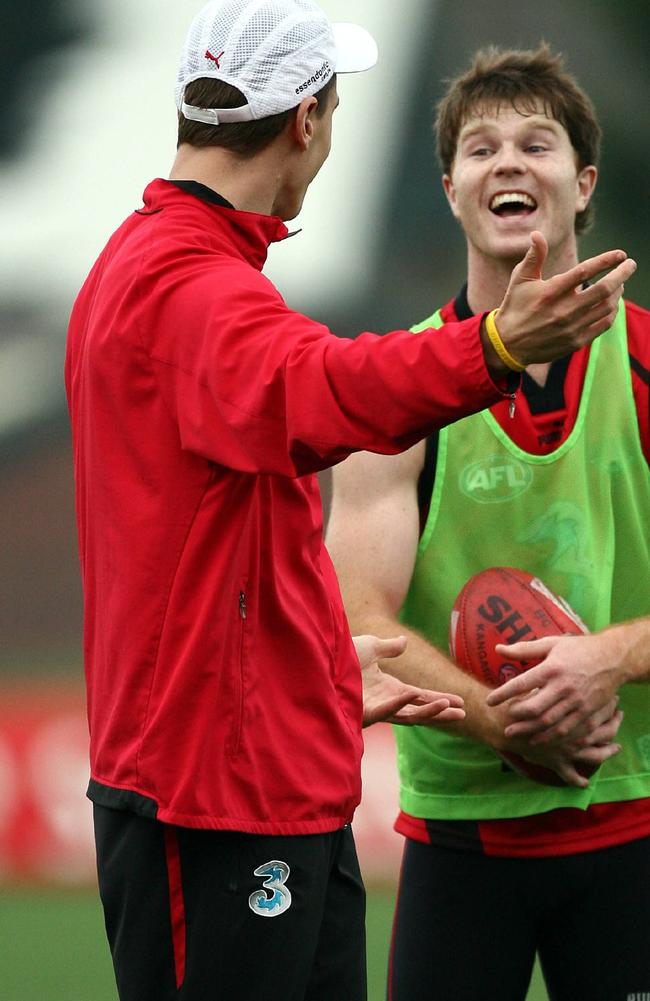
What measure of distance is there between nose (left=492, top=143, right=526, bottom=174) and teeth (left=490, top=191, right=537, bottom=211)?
1.8 inches

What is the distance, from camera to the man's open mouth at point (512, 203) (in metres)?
2.90

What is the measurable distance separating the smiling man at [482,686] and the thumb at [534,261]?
41.3 inches

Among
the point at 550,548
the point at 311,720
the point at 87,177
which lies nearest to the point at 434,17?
the point at 87,177

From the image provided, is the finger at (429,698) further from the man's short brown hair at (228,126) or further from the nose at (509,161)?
the nose at (509,161)

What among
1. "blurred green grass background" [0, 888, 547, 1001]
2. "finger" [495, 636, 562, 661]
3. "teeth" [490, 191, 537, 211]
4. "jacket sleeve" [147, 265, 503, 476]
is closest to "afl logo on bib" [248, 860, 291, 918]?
"jacket sleeve" [147, 265, 503, 476]

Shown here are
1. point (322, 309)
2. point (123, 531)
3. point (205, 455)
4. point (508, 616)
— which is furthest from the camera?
point (322, 309)

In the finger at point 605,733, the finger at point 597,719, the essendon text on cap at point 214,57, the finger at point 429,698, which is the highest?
the essendon text on cap at point 214,57

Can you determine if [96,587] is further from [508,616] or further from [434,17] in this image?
[434,17]

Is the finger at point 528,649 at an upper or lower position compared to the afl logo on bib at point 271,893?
upper

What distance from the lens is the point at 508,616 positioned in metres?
2.65

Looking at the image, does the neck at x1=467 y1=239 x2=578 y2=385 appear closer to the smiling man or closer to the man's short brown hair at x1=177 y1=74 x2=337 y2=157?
the smiling man

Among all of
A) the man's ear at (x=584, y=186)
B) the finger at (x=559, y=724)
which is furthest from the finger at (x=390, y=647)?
the man's ear at (x=584, y=186)

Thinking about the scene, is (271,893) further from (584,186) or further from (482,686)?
(584,186)

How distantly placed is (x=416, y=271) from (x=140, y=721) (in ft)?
14.2
